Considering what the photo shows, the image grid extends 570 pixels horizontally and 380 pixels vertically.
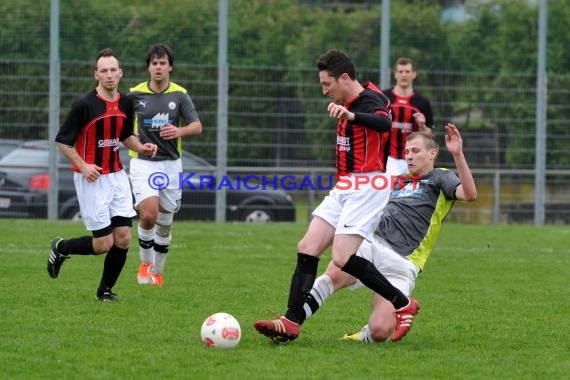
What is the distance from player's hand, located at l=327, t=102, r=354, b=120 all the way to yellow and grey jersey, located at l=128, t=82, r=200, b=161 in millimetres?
3934

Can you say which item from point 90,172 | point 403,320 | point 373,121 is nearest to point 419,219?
point 403,320

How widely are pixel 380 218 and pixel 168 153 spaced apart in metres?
3.64

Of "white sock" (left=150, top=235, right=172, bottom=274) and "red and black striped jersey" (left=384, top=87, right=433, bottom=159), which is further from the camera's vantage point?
"red and black striped jersey" (left=384, top=87, right=433, bottom=159)

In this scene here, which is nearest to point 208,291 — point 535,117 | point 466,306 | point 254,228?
point 466,306

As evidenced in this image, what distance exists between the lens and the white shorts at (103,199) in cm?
895

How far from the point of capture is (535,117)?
19969 mm

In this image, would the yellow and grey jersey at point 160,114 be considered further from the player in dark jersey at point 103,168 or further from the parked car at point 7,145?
the parked car at point 7,145

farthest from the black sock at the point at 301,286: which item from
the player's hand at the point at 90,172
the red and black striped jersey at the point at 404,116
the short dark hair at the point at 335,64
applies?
the red and black striped jersey at the point at 404,116

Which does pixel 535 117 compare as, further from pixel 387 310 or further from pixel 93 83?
pixel 387 310

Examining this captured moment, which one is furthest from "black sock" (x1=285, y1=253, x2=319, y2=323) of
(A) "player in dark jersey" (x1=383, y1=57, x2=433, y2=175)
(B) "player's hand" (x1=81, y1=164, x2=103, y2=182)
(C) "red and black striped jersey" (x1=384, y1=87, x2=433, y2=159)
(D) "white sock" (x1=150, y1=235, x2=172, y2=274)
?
(C) "red and black striped jersey" (x1=384, y1=87, x2=433, y2=159)

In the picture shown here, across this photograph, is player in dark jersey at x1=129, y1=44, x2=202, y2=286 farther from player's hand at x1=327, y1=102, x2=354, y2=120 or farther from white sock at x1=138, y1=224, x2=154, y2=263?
player's hand at x1=327, y1=102, x2=354, y2=120

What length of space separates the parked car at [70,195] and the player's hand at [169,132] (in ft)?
28.6

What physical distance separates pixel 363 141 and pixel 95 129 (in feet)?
8.74

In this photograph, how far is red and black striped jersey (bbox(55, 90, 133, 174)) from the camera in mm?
8906
